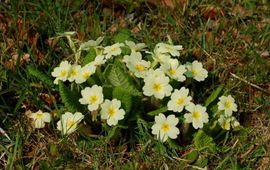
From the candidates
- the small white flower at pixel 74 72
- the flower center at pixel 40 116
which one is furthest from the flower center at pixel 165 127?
the flower center at pixel 40 116

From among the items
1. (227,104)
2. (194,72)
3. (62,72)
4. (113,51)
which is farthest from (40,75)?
(227,104)

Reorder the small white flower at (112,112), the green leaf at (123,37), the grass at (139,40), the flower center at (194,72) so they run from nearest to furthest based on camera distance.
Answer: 1. the small white flower at (112,112)
2. the grass at (139,40)
3. the flower center at (194,72)
4. the green leaf at (123,37)

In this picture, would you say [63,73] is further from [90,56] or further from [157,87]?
[157,87]

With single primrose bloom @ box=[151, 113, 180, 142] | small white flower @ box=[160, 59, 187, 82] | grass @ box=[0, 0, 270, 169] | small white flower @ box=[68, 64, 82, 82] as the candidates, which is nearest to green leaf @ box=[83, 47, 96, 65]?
small white flower @ box=[68, 64, 82, 82]

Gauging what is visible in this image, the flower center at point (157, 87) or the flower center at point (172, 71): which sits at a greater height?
the flower center at point (172, 71)

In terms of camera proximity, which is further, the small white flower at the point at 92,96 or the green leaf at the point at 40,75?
the green leaf at the point at 40,75

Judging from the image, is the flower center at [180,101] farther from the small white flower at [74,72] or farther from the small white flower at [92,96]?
the small white flower at [74,72]

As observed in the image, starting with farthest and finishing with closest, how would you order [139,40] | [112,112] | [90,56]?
[139,40] → [90,56] → [112,112]
